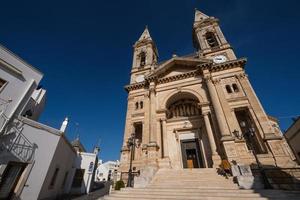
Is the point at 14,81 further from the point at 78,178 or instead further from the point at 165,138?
the point at 165,138

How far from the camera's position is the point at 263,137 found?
37.2ft

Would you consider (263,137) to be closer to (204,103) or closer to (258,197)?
(204,103)

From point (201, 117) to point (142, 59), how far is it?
46.4 feet

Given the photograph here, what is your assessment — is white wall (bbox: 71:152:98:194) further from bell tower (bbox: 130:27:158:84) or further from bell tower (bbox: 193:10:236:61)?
bell tower (bbox: 193:10:236:61)

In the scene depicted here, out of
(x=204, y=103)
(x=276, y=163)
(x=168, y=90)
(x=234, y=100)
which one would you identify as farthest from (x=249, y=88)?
(x=168, y=90)

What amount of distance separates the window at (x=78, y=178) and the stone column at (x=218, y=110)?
49.3ft

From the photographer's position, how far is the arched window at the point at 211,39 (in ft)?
66.3

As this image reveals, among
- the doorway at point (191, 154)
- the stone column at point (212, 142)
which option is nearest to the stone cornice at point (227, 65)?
the stone column at point (212, 142)

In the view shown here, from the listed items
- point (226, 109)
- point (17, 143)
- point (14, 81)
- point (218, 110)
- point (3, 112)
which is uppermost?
point (226, 109)

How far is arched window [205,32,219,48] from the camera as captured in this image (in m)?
20.2

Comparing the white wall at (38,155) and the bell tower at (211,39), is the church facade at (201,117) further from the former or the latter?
the white wall at (38,155)

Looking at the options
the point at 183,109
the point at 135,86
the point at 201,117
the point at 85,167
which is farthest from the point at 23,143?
the point at 201,117

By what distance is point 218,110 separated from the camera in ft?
43.3

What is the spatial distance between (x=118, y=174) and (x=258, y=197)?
996 centimetres
